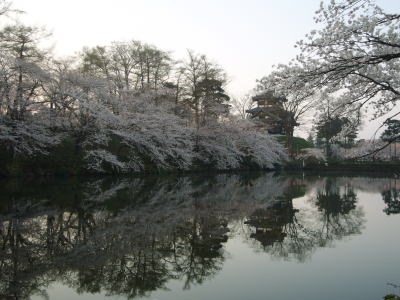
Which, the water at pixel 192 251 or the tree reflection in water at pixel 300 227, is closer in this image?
the water at pixel 192 251

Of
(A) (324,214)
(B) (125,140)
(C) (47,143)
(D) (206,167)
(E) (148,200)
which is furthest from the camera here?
(D) (206,167)

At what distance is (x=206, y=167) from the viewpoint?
36.7 meters

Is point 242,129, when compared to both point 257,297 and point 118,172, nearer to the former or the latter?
point 118,172

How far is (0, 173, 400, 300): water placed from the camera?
5.39 metres

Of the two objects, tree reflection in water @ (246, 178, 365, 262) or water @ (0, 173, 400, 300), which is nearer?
water @ (0, 173, 400, 300)

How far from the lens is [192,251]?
7.27m

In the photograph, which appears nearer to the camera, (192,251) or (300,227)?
(192,251)

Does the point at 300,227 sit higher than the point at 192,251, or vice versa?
the point at 300,227

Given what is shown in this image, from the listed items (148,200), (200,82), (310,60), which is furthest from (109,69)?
(310,60)

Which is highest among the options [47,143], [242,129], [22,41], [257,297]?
[22,41]

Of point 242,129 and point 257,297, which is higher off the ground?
point 242,129

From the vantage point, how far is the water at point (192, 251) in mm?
5391

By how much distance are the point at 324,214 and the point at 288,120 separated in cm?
3401

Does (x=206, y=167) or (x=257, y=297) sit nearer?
(x=257, y=297)
